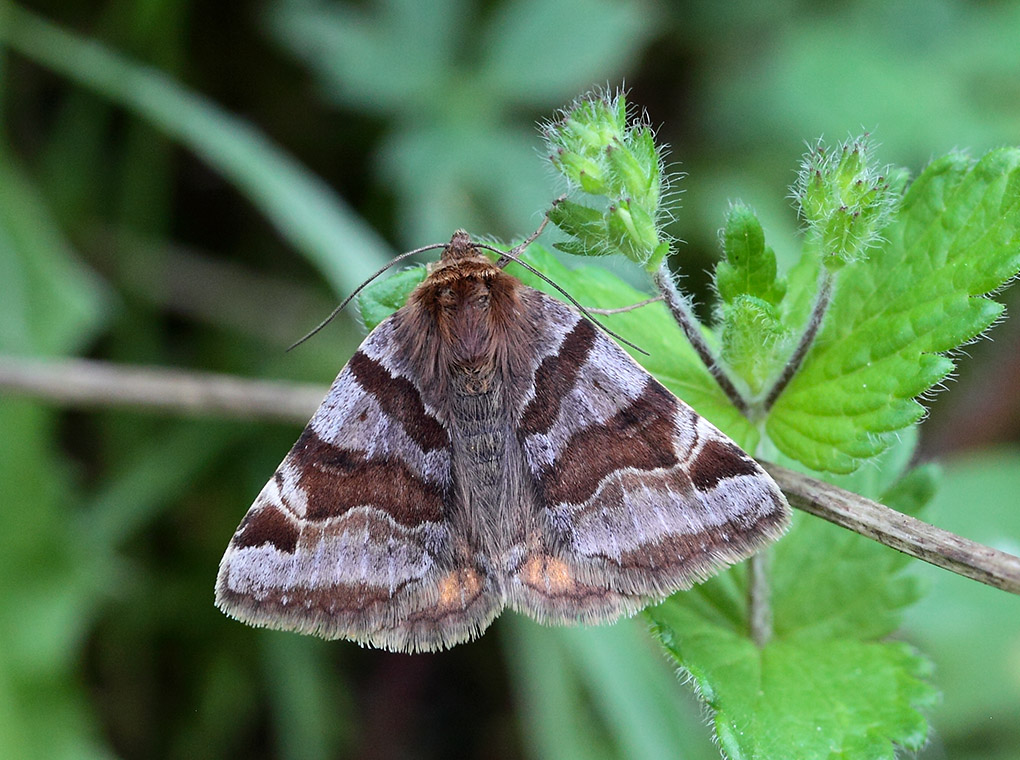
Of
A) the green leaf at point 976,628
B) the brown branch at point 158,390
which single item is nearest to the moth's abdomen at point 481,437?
the brown branch at point 158,390

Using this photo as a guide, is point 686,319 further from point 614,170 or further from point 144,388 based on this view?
point 144,388

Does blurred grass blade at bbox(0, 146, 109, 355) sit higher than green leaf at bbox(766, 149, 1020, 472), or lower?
higher

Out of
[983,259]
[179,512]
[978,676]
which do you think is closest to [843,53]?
[978,676]

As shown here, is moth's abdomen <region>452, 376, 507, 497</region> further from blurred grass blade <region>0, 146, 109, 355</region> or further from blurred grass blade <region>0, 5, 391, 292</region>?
blurred grass blade <region>0, 146, 109, 355</region>

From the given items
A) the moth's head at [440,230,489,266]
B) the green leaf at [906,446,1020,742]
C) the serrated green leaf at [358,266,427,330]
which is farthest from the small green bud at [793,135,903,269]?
the green leaf at [906,446,1020,742]

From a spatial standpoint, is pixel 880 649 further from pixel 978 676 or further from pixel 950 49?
pixel 950 49
